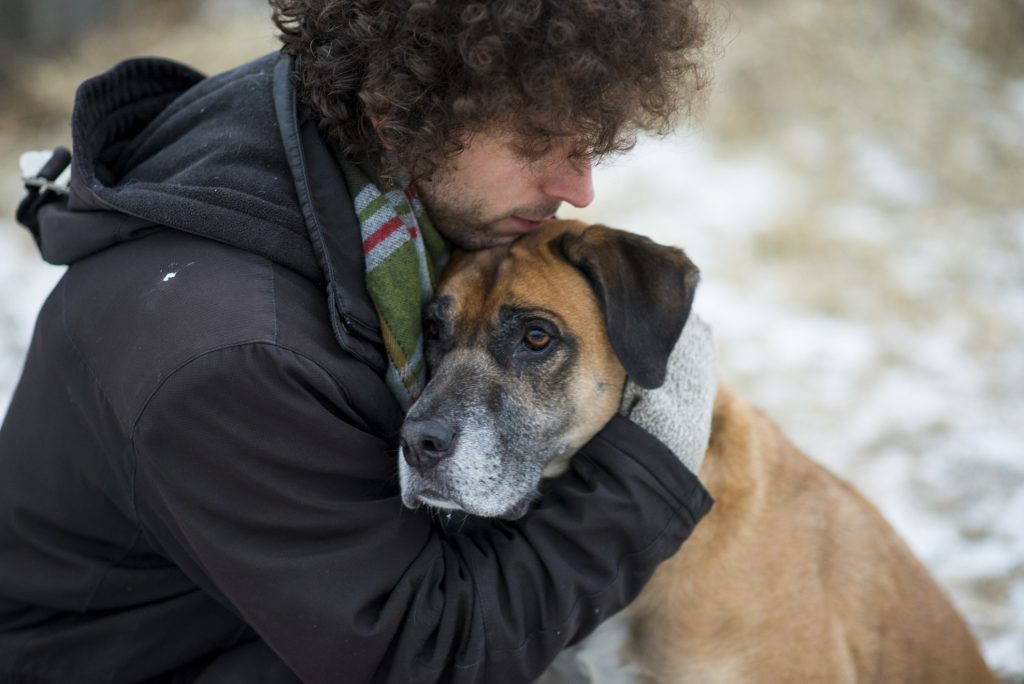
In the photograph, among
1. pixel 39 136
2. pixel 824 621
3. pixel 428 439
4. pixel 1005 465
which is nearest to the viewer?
pixel 428 439

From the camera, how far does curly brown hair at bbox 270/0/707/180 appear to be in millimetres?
2426

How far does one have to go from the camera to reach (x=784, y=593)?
3.12 m

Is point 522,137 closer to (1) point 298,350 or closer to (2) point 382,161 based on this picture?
(2) point 382,161

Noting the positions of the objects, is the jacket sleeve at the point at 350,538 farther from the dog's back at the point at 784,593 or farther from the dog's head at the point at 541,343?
the dog's back at the point at 784,593

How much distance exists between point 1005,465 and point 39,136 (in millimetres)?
8015

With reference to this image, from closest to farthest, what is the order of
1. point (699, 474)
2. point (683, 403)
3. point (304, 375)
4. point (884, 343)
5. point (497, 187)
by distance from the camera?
point (304, 375)
point (497, 187)
point (683, 403)
point (699, 474)
point (884, 343)

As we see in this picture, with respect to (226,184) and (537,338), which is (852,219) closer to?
(537,338)

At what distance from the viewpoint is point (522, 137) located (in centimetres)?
264

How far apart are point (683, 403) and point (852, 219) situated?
5.60m

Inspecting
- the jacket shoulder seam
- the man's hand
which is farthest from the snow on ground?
the jacket shoulder seam

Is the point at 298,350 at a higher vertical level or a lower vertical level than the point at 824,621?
higher

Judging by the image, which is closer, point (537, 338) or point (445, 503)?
point (445, 503)

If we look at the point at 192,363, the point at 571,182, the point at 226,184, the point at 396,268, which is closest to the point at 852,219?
the point at 571,182

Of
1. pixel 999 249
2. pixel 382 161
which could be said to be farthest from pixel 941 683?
pixel 999 249
